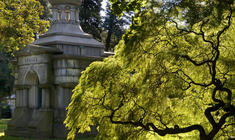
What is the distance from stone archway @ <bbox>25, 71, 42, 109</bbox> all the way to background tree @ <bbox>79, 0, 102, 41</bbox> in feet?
49.6

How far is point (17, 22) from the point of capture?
2131 centimetres

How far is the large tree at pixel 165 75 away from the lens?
1011cm

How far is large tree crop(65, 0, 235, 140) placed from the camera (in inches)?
398

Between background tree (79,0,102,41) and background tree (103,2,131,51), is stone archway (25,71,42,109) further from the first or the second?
background tree (103,2,131,51)

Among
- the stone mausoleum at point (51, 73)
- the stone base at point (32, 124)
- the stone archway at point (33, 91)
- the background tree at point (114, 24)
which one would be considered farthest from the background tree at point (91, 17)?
the stone base at point (32, 124)

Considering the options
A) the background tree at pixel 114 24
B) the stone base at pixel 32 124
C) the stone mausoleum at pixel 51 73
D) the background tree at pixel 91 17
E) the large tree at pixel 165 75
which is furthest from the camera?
the background tree at pixel 114 24

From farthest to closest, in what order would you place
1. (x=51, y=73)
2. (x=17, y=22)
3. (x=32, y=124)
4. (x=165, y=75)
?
1. (x=17, y=22)
2. (x=51, y=73)
3. (x=32, y=124)
4. (x=165, y=75)

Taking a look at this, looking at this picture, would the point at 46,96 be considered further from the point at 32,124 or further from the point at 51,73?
the point at 32,124

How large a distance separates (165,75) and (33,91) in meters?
12.2

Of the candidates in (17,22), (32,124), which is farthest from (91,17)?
(32,124)

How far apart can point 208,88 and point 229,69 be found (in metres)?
0.82

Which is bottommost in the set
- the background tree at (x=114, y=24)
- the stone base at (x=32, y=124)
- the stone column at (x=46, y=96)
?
the stone base at (x=32, y=124)

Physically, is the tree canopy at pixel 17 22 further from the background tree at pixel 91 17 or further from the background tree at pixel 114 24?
the background tree at pixel 114 24

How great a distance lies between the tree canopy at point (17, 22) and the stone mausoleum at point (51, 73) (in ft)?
3.23
